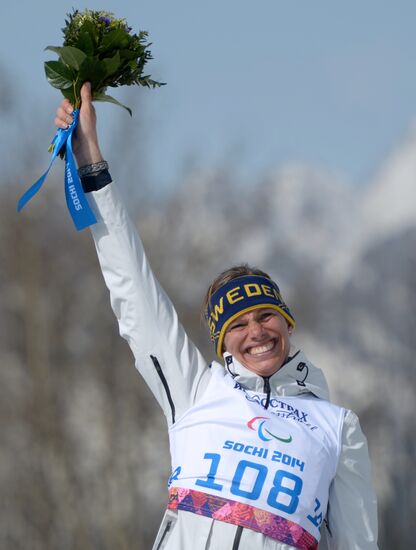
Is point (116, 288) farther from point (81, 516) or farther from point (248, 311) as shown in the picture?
point (81, 516)

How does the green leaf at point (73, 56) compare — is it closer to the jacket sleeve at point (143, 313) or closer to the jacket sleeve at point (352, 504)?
the jacket sleeve at point (143, 313)

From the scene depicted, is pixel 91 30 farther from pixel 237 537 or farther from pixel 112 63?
pixel 237 537

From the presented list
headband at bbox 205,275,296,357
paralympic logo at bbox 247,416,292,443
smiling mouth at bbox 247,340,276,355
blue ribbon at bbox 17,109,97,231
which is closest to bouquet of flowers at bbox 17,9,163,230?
blue ribbon at bbox 17,109,97,231

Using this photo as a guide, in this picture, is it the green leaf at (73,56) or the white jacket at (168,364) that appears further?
the green leaf at (73,56)

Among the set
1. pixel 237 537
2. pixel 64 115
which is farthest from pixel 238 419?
pixel 64 115

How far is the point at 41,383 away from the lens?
43.0 feet

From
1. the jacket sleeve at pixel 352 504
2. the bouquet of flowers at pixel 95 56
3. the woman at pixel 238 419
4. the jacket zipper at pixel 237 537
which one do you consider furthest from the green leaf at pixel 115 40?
the jacket zipper at pixel 237 537

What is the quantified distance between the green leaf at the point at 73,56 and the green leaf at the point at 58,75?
0.03 m

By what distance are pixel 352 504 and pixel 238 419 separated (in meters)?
0.43

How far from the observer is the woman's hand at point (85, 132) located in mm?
2971

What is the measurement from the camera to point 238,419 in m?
2.80

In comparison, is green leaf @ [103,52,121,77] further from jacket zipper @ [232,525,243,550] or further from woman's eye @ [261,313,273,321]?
jacket zipper @ [232,525,243,550]

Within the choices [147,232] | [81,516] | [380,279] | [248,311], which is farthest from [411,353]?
[248,311]

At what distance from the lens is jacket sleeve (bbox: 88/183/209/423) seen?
2.83m
